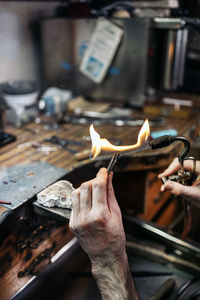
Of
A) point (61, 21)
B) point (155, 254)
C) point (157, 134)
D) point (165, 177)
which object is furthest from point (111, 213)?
point (61, 21)

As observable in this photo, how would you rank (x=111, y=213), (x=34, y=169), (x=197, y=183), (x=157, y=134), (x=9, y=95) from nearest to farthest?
(x=111, y=213), (x=197, y=183), (x=34, y=169), (x=157, y=134), (x=9, y=95)

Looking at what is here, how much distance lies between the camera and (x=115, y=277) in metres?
1.12

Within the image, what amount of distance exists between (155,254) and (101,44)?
1711 mm

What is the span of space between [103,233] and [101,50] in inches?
73.8

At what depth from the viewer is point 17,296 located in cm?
147

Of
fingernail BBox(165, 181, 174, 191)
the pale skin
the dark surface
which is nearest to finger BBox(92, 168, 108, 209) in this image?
the pale skin

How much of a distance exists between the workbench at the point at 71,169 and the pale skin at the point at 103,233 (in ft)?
1.13

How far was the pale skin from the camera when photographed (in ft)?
3.33

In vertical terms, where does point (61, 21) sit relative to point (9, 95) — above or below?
above

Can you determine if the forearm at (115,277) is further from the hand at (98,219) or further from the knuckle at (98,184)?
the knuckle at (98,184)

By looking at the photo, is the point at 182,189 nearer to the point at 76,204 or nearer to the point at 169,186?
the point at 169,186

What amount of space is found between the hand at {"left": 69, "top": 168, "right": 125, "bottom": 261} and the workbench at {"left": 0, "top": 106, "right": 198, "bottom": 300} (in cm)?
34

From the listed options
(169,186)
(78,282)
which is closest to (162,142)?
(169,186)

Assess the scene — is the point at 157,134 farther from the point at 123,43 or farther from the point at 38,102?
the point at 38,102
